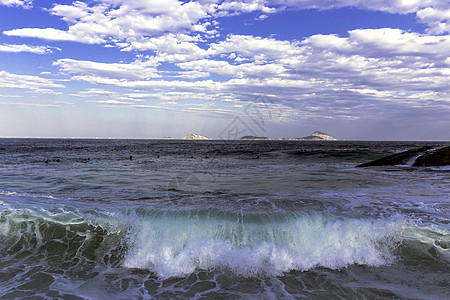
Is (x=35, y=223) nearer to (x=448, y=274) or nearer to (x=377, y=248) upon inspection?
(x=377, y=248)

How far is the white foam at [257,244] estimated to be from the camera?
5.82 m

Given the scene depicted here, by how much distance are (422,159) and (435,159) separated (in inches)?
28.6

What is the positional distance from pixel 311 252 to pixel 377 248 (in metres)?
1.56

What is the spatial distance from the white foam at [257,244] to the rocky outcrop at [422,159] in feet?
47.1

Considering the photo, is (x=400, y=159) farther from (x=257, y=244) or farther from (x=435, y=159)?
(x=257, y=244)

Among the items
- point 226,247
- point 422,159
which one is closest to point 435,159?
point 422,159

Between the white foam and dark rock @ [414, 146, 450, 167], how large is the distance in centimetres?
1425

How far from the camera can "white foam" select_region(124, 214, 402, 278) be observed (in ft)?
19.1

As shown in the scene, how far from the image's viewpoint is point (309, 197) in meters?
10.0

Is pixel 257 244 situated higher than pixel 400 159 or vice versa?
pixel 400 159

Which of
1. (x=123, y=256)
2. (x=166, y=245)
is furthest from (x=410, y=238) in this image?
(x=123, y=256)

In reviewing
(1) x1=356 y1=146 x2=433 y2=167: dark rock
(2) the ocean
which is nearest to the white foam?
(2) the ocean

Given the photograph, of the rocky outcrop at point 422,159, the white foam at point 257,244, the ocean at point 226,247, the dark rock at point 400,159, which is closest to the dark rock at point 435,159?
the rocky outcrop at point 422,159

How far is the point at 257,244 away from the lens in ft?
20.9
